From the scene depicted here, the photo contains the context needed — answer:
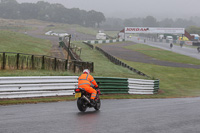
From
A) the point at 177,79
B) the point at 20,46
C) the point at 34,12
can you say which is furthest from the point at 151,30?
the point at 34,12

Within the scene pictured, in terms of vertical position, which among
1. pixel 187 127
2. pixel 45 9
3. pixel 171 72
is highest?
pixel 45 9

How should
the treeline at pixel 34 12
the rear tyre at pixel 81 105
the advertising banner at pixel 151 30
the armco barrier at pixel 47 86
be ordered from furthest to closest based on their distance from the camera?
1. the treeline at pixel 34 12
2. the advertising banner at pixel 151 30
3. the armco barrier at pixel 47 86
4. the rear tyre at pixel 81 105

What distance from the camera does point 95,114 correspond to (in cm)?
1132

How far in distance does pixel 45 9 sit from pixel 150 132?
637 ft

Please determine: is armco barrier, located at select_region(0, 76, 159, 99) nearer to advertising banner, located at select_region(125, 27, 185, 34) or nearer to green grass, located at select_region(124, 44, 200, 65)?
green grass, located at select_region(124, 44, 200, 65)

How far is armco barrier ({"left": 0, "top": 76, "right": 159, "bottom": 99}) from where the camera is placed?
46.4ft

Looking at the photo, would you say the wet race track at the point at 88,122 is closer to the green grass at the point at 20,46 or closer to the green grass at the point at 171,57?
the green grass at the point at 20,46

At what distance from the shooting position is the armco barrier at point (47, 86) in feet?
46.4

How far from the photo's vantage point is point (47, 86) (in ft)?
51.1

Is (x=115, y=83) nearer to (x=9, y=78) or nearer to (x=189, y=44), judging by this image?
(x=9, y=78)

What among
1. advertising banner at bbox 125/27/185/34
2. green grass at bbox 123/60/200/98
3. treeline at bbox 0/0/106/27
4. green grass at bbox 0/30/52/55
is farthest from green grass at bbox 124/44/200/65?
treeline at bbox 0/0/106/27

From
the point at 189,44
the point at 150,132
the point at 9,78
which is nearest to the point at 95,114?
the point at 150,132

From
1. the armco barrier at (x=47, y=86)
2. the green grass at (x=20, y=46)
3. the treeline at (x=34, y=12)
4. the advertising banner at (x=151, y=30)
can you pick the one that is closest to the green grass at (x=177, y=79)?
the armco barrier at (x=47, y=86)

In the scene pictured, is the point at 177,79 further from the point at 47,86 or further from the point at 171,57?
the point at 171,57
